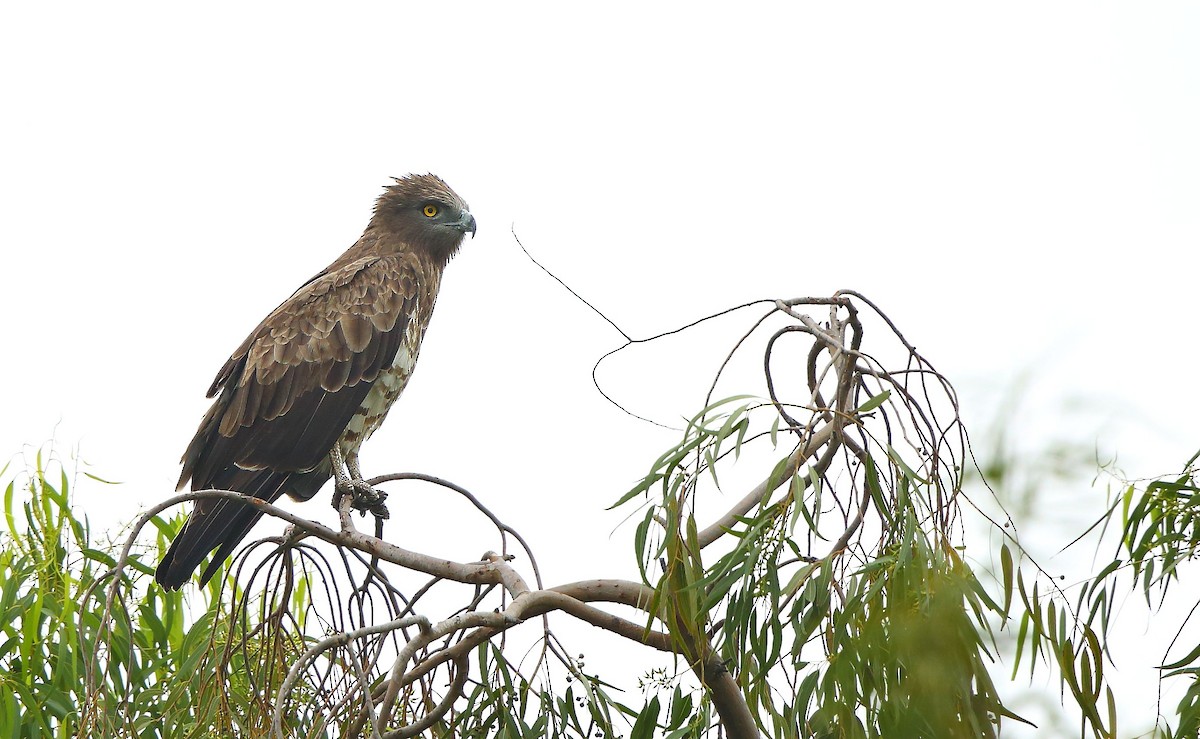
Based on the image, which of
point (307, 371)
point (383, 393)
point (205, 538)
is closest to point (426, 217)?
point (383, 393)

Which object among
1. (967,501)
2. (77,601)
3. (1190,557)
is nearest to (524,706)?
(967,501)

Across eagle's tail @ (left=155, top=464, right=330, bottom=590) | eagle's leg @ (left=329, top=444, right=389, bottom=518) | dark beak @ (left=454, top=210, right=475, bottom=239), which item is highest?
dark beak @ (left=454, top=210, right=475, bottom=239)

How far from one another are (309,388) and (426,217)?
4.29 feet

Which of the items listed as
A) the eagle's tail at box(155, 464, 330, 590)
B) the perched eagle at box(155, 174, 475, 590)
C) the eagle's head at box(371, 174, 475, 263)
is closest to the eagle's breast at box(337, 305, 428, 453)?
the perched eagle at box(155, 174, 475, 590)

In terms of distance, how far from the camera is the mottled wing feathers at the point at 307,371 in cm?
491

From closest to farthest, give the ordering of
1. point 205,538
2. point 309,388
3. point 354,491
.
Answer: point 205,538 < point 354,491 < point 309,388

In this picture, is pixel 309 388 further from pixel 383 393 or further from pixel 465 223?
pixel 465 223

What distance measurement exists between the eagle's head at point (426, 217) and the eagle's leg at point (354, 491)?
4.37 ft

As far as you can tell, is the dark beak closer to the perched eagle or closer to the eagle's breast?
the perched eagle

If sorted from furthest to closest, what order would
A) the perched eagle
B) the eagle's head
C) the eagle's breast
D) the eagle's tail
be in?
the eagle's head < the eagle's breast < the perched eagle < the eagle's tail

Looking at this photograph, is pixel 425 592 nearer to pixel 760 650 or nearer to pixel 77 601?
pixel 760 650

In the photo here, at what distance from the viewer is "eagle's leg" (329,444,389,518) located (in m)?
4.87

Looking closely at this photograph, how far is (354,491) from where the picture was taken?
16.0 ft

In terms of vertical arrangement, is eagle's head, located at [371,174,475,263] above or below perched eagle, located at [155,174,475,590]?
above
